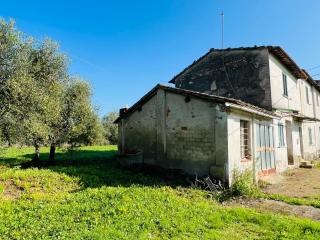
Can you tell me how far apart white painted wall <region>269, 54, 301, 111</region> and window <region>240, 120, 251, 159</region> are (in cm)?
490

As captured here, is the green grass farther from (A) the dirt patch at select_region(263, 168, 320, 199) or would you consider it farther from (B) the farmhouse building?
(B) the farmhouse building

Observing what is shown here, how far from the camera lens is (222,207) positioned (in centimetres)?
822

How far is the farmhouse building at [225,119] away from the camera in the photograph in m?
11.3

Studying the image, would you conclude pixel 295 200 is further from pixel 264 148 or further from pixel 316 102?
pixel 316 102

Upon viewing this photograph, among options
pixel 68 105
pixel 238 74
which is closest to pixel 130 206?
pixel 68 105

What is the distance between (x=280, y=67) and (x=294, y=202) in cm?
1232

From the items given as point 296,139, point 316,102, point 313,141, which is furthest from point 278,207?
point 316,102

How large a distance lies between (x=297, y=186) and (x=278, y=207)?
4327mm

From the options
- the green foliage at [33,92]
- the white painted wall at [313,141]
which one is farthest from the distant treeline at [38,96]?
the white painted wall at [313,141]

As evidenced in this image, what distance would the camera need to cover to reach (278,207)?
8695mm

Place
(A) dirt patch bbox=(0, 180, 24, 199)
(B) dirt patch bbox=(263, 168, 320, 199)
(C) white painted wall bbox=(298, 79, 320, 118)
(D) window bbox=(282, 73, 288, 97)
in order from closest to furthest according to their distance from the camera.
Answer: (A) dirt patch bbox=(0, 180, 24, 199)
(B) dirt patch bbox=(263, 168, 320, 199)
(D) window bbox=(282, 73, 288, 97)
(C) white painted wall bbox=(298, 79, 320, 118)

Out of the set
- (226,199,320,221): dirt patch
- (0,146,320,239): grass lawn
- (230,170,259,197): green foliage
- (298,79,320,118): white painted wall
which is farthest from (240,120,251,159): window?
(298,79,320,118): white painted wall

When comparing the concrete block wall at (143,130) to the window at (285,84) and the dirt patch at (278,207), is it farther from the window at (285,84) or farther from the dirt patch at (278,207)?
the window at (285,84)

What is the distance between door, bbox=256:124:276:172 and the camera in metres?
13.3
